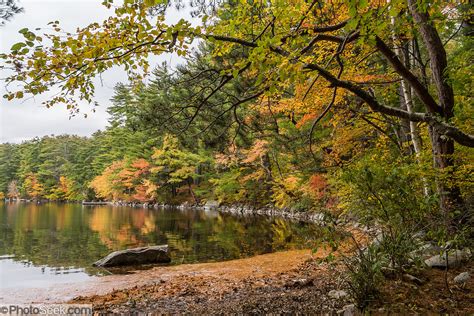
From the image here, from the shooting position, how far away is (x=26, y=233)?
1561cm

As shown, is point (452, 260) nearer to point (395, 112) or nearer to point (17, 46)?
point (395, 112)

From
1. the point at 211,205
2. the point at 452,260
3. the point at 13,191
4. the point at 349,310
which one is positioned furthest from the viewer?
the point at 13,191

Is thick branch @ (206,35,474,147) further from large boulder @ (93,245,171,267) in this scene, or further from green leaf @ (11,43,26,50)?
large boulder @ (93,245,171,267)

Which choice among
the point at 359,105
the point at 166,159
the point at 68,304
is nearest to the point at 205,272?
the point at 68,304

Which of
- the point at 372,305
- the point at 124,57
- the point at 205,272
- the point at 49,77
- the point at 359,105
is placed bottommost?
the point at 205,272

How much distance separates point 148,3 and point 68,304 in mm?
5219

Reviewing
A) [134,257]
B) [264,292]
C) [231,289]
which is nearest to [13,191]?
[134,257]

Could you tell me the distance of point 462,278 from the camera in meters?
4.06

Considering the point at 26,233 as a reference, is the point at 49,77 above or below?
above

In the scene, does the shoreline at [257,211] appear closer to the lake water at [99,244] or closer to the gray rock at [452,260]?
the lake water at [99,244]

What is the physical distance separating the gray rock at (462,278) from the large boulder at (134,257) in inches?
296

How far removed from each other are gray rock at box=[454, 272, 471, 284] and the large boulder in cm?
751

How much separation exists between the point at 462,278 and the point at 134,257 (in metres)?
7.93

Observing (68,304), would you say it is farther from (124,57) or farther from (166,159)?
(166,159)
